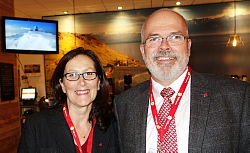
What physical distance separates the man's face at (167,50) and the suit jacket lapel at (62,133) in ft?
2.81

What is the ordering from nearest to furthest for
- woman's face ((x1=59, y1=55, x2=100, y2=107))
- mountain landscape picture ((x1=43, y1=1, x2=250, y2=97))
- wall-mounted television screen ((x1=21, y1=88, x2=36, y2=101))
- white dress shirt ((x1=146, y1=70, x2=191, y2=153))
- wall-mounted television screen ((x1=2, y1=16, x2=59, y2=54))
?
white dress shirt ((x1=146, y1=70, x2=191, y2=153)) < woman's face ((x1=59, y1=55, x2=100, y2=107)) < wall-mounted television screen ((x1=2, y1=16, x2=59, y2=54)) < wall-mounted television screen ((x1=21, y1=88, x2=36, y2=101)) < mountain landscape picture ((x1=43, y1=1, x2=250, y2=97))

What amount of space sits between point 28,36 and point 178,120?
12.4ft

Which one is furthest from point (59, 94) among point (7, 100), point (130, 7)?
point (130, 7)

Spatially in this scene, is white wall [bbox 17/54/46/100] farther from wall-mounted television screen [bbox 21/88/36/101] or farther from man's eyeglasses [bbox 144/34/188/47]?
man's eyeglasses [bbox 144/34/188/47]

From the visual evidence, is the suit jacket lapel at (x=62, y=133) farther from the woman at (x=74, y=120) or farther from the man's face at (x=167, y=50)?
the man's face at (x=167, y=50)

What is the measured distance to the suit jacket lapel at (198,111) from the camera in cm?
129

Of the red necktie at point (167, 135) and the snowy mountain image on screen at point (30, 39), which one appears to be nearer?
the red necktie at point (167, 135)

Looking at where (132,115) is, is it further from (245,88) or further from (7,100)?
(7,100)

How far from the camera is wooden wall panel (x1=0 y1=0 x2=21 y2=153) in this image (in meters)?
3.27

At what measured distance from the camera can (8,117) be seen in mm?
3410

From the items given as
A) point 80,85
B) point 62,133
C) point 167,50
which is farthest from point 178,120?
point 62,133

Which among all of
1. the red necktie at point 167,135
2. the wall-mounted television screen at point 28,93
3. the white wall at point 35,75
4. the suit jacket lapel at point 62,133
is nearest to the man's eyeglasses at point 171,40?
the red necktie at point 167,135

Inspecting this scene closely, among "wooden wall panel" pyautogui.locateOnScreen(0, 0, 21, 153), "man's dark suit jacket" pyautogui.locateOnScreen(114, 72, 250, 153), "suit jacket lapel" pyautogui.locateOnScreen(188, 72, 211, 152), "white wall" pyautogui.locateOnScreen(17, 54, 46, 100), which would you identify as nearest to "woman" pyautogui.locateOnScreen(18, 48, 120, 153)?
"man's dark suit jacket" pyautogui.locateOnScreen(114, 72, 250, 153)

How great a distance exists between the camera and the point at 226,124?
1278 mm
